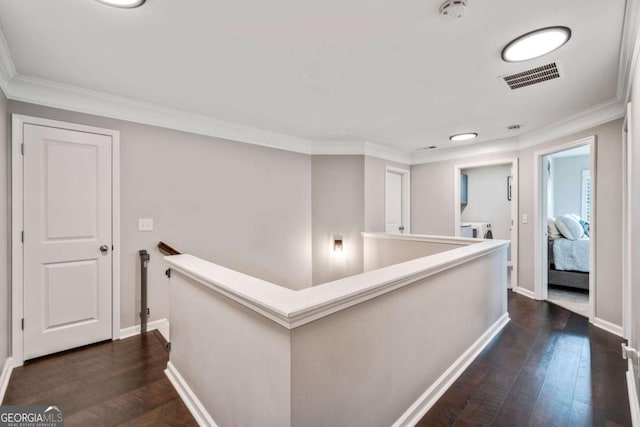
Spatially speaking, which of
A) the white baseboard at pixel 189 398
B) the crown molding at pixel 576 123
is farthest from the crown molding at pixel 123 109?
the crown molding at pixel 576 123

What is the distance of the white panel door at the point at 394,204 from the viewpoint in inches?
206

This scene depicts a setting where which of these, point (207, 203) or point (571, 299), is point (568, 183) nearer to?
point (571, 299)

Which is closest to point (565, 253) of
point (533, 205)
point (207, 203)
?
point (533, 205)

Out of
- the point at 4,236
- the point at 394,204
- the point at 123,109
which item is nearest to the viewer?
the point at 4,236

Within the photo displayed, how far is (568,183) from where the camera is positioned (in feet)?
21.8

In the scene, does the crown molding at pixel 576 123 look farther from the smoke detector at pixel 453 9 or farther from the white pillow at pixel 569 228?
the smoke detector at pixel 453 9

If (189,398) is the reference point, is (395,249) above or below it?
above

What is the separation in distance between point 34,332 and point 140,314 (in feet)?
2.48

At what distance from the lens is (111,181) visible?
2.70 m

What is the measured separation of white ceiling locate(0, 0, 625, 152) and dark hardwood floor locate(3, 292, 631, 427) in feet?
6.98

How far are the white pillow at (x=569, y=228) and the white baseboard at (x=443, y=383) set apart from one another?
2.67 meters

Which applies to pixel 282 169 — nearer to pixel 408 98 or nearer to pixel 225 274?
pixel 408 98

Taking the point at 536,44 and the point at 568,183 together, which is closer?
the point at 536,44

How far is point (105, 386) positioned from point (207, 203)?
1.87 m
